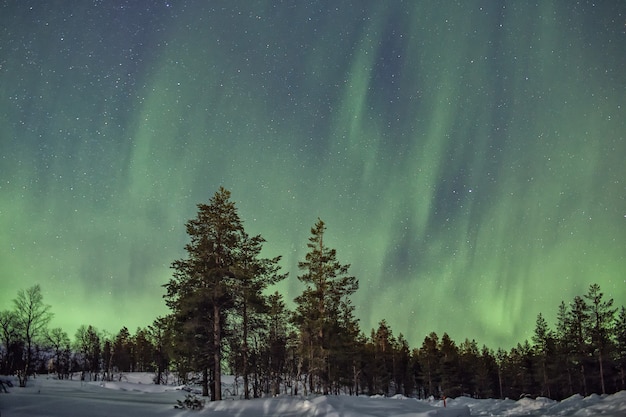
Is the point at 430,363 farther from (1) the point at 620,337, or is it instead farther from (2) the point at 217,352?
(2) the point at 217,352

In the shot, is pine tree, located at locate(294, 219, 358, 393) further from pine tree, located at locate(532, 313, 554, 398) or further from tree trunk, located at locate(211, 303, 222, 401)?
pine tree, located at locate(532, 313, 554, 398)

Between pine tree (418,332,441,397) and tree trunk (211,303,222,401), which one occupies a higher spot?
tree trunk (211,303,222,401)

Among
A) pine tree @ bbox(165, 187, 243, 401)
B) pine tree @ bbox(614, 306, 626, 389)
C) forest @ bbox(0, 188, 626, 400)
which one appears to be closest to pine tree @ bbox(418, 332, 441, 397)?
forest @ bbox(0, 188, 626, 400)

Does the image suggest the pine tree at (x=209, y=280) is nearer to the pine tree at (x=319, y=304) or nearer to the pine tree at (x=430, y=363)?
the pine tree at (x=319, y=304)

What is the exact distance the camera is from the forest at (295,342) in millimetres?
24406

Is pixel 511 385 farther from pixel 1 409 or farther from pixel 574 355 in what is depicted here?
pixel 1 409

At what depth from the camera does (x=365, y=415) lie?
16.4 metres

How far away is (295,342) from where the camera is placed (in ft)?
120

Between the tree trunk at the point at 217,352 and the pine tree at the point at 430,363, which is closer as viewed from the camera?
the tree trunk at the point at 217,352

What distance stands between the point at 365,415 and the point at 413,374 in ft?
213

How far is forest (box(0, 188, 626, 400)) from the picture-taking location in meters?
24.4

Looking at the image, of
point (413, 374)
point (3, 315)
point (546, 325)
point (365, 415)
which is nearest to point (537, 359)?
point (546, 325)

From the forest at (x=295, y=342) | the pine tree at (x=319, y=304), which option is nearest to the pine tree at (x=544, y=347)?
the forest at (x=295, y=342)

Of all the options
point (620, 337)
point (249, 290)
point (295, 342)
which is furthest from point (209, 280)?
point (620, 337)
